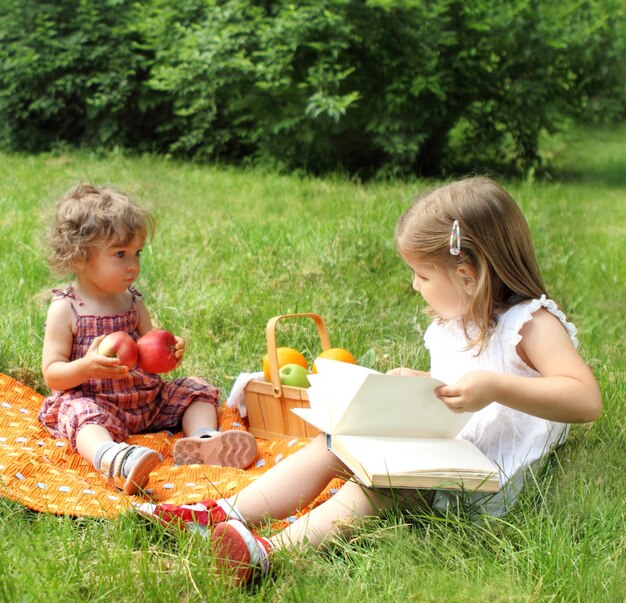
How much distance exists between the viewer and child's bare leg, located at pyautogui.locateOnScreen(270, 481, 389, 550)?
2340 mm

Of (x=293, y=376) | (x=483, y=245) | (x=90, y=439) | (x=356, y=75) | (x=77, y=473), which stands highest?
(x=356, y=75)

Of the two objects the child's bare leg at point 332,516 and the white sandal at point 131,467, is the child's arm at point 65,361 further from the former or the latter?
the child's bare leg at point 332,516

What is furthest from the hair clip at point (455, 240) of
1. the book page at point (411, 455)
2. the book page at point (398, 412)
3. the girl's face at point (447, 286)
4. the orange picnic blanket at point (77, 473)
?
the orange picnic blanket at point (77, 473)

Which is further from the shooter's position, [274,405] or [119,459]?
[274,405]

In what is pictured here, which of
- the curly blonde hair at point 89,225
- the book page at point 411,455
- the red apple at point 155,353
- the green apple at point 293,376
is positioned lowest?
the green apple at point 293,376

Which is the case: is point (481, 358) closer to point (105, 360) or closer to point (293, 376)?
point (293, 376)

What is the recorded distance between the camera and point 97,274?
11.1ft

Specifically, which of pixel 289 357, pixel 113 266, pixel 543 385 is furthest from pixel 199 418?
pixel 543 385

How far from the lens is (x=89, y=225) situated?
3.33m

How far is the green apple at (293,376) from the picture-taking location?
3.45 metres

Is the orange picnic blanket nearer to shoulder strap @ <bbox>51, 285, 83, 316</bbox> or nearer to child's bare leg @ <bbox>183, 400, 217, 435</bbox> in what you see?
child's bare leg @ <bbox>183, 400, 217, 435</bbox>

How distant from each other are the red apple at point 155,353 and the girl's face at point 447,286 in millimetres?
1034

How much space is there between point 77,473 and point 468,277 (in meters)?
1.46

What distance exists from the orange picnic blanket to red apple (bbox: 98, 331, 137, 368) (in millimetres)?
348
